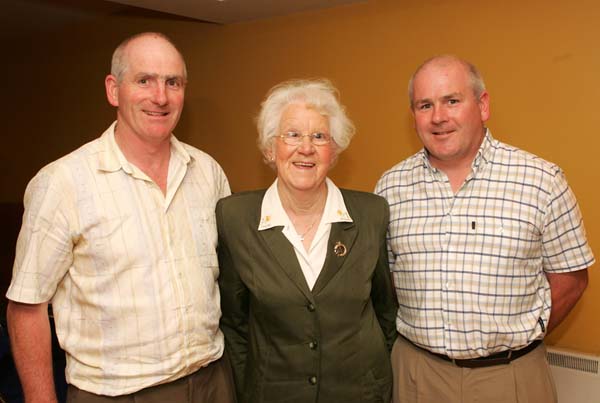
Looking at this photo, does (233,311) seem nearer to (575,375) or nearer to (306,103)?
(306,103)

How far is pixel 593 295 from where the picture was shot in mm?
2996

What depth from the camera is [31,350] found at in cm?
184

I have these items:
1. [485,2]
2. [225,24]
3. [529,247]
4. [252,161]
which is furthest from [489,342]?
[225,24]

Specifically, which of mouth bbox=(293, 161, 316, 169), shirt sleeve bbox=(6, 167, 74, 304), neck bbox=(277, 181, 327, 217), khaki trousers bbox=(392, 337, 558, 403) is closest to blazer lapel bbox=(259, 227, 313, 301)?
neck bbox=(277, 181, 327, 217)

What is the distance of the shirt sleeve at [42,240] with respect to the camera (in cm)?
177

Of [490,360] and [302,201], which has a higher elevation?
[302,201]

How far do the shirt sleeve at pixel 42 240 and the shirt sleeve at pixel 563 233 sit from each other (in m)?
1.71

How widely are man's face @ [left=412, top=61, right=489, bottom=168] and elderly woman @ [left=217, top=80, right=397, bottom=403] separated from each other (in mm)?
313

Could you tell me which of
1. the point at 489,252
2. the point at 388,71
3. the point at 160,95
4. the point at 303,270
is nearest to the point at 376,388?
the point at 303,270

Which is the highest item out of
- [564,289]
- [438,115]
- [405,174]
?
[438,115]

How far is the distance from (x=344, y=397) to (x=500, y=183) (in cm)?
99

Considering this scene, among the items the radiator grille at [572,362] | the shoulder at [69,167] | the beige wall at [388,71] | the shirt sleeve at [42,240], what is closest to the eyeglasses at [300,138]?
the shoulder at [69,167]

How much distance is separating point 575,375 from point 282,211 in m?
2.03

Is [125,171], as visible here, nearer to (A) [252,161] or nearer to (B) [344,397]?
(B) [344,397]
